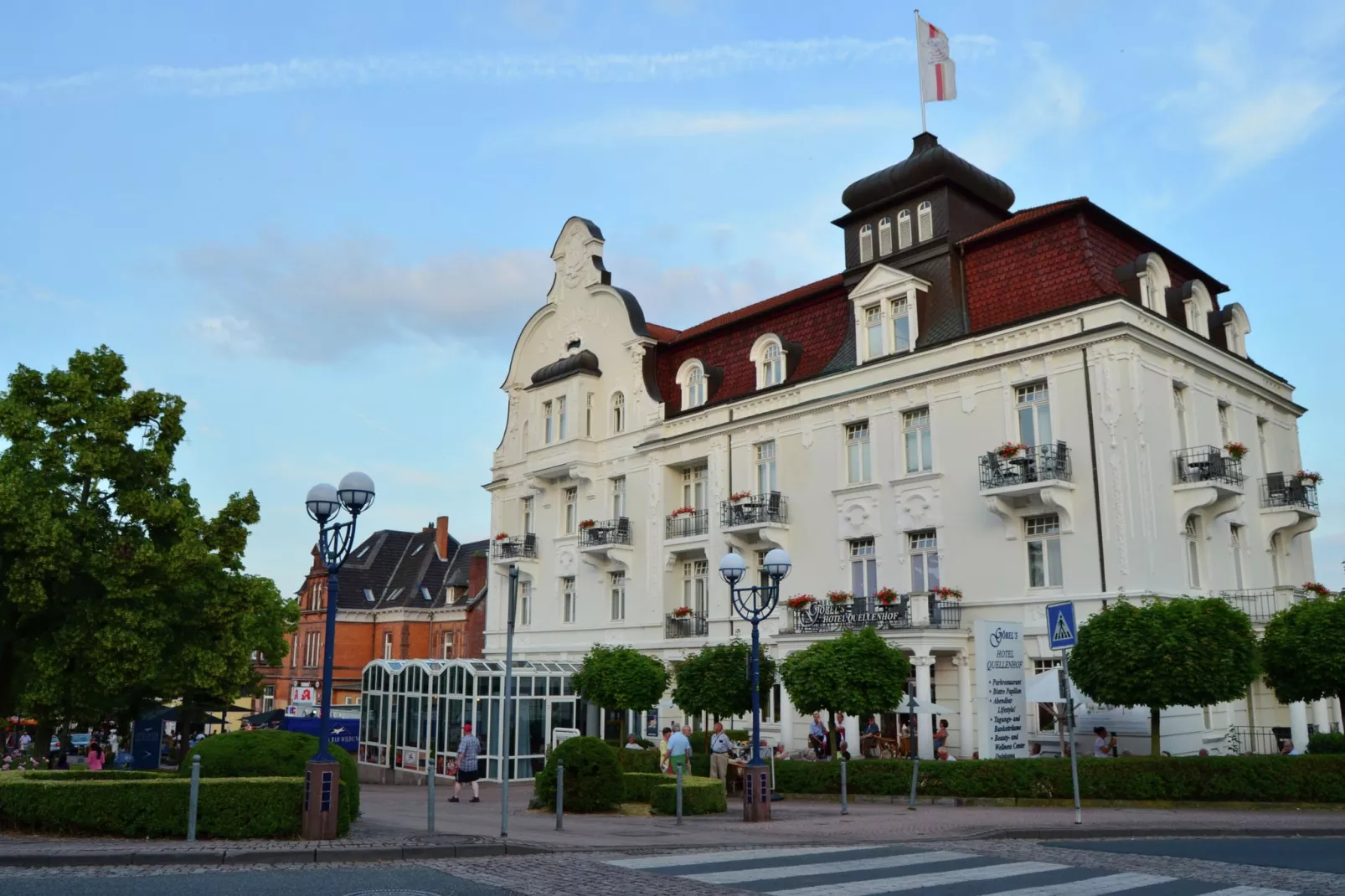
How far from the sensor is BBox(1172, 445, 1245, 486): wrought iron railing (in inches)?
1050

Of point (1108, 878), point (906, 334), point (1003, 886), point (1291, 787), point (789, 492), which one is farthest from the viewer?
point (789, 492)

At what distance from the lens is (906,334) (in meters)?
31.5

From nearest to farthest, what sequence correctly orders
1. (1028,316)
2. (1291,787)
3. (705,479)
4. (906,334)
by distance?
(1291,787), (1028,316), (906,334), (705,479)

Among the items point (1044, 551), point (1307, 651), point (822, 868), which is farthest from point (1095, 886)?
point (1044, 551)

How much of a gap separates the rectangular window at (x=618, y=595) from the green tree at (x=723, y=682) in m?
9.30

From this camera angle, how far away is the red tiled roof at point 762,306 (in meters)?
35.0

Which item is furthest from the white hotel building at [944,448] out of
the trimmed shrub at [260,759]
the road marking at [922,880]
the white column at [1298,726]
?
the trimmed shrub at [260,759]

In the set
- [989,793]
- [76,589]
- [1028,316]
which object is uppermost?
[1028,316]

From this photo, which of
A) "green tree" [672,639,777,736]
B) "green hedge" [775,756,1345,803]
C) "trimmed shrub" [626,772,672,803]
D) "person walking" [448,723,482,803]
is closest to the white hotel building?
"green tree" [672,639,777,736]

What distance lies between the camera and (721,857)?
532 inches

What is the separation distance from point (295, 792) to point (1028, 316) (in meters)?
21.2

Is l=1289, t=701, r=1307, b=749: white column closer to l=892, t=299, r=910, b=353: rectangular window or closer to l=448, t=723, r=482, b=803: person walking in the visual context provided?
l=892, t=299, r=910, b=353: rectangular window

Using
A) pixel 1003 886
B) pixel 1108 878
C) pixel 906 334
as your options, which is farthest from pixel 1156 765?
pixel 906 334

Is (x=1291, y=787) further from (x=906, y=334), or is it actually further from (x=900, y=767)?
(x=906, y=334)
